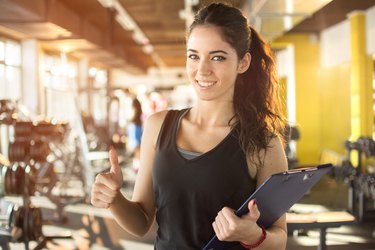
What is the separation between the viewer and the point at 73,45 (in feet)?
29.9

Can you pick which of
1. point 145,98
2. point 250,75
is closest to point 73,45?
point 145,98

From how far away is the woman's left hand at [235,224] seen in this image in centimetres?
100

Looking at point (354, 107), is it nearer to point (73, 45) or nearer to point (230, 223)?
point (73, 45)

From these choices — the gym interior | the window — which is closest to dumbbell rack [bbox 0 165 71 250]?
the gym interior

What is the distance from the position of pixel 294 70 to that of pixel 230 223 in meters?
10.7

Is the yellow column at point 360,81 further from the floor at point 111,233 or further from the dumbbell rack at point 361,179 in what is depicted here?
the dumbbell rack at point 361,179

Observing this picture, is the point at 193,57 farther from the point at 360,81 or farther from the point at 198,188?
the point at 360,81

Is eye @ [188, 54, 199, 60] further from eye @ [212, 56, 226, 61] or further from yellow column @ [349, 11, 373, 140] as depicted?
yellow column @ [349, 11, 373, 140]

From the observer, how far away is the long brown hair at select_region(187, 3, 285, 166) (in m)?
1.19

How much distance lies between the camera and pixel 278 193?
1.06 metres

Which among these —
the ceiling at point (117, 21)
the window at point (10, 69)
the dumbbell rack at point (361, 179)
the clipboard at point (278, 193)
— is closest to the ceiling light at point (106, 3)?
the ceiling at point (117, 21)

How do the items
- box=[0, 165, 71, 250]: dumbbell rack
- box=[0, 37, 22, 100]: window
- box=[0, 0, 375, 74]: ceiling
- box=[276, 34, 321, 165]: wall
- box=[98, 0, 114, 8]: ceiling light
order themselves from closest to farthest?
box=[0, 165, 71, 250]: dumbbell rack
box=[0, 0, 375, 74]: ceiling
box=[98, 0, 114, 8]: ceiling light
box=[0, 37, 22, 100]: window
box=[276, 34, 321, 165]: wall

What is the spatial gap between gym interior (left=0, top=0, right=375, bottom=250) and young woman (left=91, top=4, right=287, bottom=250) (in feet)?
0.98

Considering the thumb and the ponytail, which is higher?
the ponytail
